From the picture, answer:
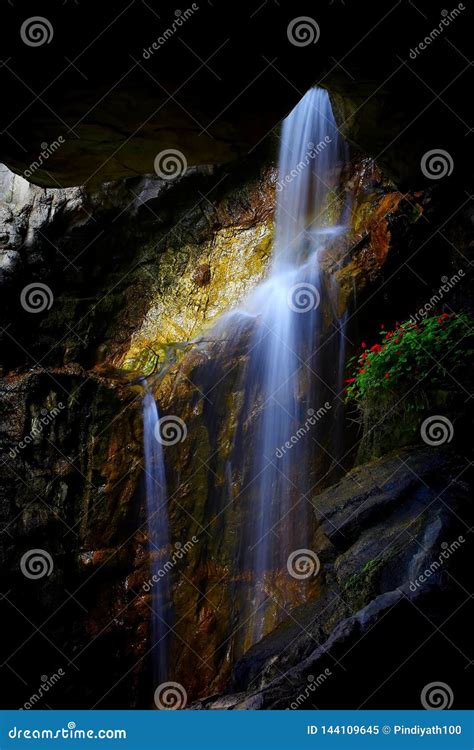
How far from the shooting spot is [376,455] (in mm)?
6246

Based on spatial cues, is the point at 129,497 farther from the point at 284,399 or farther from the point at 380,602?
the point at 380,602

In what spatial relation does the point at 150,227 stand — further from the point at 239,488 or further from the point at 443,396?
the point at 443,396

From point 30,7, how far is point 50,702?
827 cm

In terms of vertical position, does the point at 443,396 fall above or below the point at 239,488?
above

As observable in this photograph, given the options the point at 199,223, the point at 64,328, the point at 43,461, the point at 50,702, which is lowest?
the point at 50,702

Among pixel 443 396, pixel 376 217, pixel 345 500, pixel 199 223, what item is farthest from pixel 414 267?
pixel 199 223

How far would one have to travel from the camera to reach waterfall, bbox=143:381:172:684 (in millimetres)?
7605

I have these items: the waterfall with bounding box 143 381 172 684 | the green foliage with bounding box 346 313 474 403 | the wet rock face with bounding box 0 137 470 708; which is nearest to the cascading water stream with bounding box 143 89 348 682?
the waterfall with bounding box 143 381 172 684

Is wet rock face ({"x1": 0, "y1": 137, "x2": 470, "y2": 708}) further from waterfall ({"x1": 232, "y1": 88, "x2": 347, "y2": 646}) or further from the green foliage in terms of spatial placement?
the green foliage

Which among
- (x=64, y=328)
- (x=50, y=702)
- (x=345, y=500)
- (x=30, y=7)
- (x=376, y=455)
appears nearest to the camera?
(x=30, y=7)

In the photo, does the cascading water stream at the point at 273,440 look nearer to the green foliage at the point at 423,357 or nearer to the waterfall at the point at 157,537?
the waterfall at the point at 157,537

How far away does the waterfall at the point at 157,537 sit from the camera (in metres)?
7.61

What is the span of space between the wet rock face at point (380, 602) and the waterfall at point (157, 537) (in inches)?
108

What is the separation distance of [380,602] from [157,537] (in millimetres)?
4752
